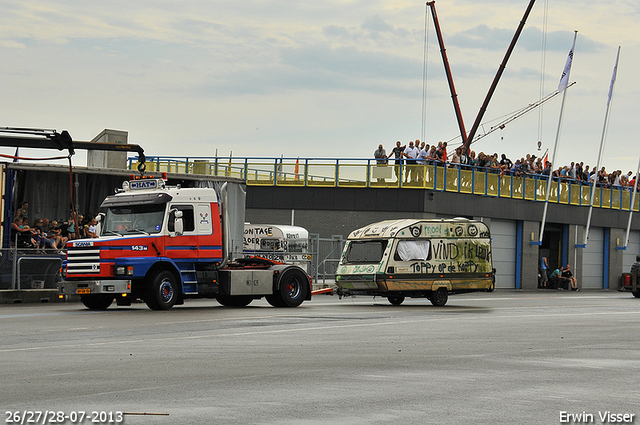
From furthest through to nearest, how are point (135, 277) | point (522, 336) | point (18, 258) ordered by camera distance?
point (18, 258), point (135, 277), point (522, 336)

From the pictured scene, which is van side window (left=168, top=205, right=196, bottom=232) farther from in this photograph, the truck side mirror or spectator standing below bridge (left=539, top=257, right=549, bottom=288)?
spectator standing below bridge (left=539, top=257, right=549, bottom=288)

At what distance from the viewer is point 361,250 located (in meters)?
27.8

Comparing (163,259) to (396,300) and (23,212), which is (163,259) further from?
(396,300)

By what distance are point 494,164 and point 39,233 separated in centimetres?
2656

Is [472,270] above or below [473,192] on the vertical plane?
below

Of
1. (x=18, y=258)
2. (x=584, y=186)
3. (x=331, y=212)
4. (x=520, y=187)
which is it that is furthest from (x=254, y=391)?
(x=584, y=186)

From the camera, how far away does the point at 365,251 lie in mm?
27547

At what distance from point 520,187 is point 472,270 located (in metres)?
22.5

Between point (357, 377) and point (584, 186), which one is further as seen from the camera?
point (584, 186)

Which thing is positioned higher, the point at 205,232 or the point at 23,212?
the point at 23,212

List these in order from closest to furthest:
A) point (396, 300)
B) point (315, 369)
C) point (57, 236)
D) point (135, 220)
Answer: point (315, 369), point (135, 220), point (57, 236), point (396, 300)

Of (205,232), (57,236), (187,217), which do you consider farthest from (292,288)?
(57,236)

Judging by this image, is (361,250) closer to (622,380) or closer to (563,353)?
(563,353)

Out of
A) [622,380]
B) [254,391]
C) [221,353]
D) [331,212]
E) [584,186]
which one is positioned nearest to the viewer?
[254,391]
